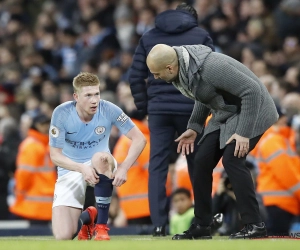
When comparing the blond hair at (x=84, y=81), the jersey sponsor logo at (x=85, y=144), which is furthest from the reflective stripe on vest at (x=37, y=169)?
the blond hair at (x=84, y=81)

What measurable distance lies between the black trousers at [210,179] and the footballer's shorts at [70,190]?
1389mm

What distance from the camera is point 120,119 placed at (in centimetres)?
971

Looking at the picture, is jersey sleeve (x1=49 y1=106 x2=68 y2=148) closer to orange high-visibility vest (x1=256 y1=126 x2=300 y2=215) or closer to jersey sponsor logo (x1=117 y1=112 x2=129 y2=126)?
jersey sponsor logo (x1=117 y1=112 x2=129 y2=126)

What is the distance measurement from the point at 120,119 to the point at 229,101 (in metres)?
1.30

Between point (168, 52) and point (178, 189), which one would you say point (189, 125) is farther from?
point (178, 189)

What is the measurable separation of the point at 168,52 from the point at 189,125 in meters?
1.00

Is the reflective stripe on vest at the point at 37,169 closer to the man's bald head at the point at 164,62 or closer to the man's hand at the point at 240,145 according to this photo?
the man's bald head at the point at 164,62

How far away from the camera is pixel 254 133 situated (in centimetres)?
878

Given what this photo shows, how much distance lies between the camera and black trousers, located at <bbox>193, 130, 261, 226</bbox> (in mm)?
8703

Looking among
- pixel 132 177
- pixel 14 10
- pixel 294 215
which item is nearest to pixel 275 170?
pixel 294 215

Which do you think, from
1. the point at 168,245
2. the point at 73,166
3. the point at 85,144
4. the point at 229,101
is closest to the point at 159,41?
the point at 85,144

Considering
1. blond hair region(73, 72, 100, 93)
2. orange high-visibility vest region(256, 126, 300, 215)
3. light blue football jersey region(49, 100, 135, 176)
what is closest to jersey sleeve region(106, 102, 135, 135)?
light blue football jersey region(49, 100, 135, 176)

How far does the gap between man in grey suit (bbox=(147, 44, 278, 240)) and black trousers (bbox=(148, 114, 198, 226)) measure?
1.20 m

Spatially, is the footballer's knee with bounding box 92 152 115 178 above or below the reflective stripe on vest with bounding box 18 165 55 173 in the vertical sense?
below
